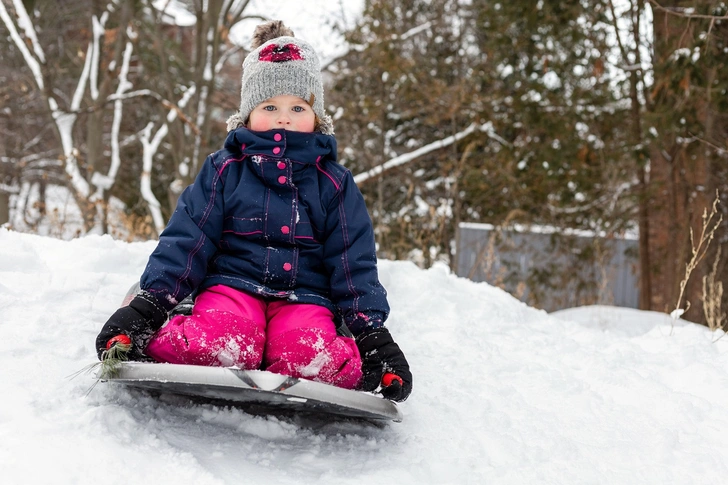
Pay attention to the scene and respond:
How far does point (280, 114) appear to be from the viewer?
7.14 feet

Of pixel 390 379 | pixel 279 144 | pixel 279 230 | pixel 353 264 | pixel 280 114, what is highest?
pixel 280 114

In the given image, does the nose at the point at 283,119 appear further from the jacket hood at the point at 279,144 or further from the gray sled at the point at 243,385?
the gray sled at the point at 243,385

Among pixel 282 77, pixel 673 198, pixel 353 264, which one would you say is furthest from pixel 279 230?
pixel 673 198

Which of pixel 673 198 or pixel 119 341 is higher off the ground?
pixel 673 198

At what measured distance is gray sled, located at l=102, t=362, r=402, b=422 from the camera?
1.51 m

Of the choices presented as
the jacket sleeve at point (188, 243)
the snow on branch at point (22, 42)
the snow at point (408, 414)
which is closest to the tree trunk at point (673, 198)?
the snow at point (408, 414)

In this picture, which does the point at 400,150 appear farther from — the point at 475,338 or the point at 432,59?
the point at 475,338

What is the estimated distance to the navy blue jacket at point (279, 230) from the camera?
2035mm

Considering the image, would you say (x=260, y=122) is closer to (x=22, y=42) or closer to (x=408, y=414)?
(x=408, y=414)

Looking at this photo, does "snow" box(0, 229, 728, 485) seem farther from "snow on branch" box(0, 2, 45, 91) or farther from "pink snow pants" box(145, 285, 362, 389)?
"snow on branch" box(0, 2, 45, 91)

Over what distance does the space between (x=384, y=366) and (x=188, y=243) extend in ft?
2.45

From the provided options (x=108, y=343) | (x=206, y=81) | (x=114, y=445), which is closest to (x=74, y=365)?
(x=108, y=343)

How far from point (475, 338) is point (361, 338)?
106cm

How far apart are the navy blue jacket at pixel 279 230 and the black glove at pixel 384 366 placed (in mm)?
68
